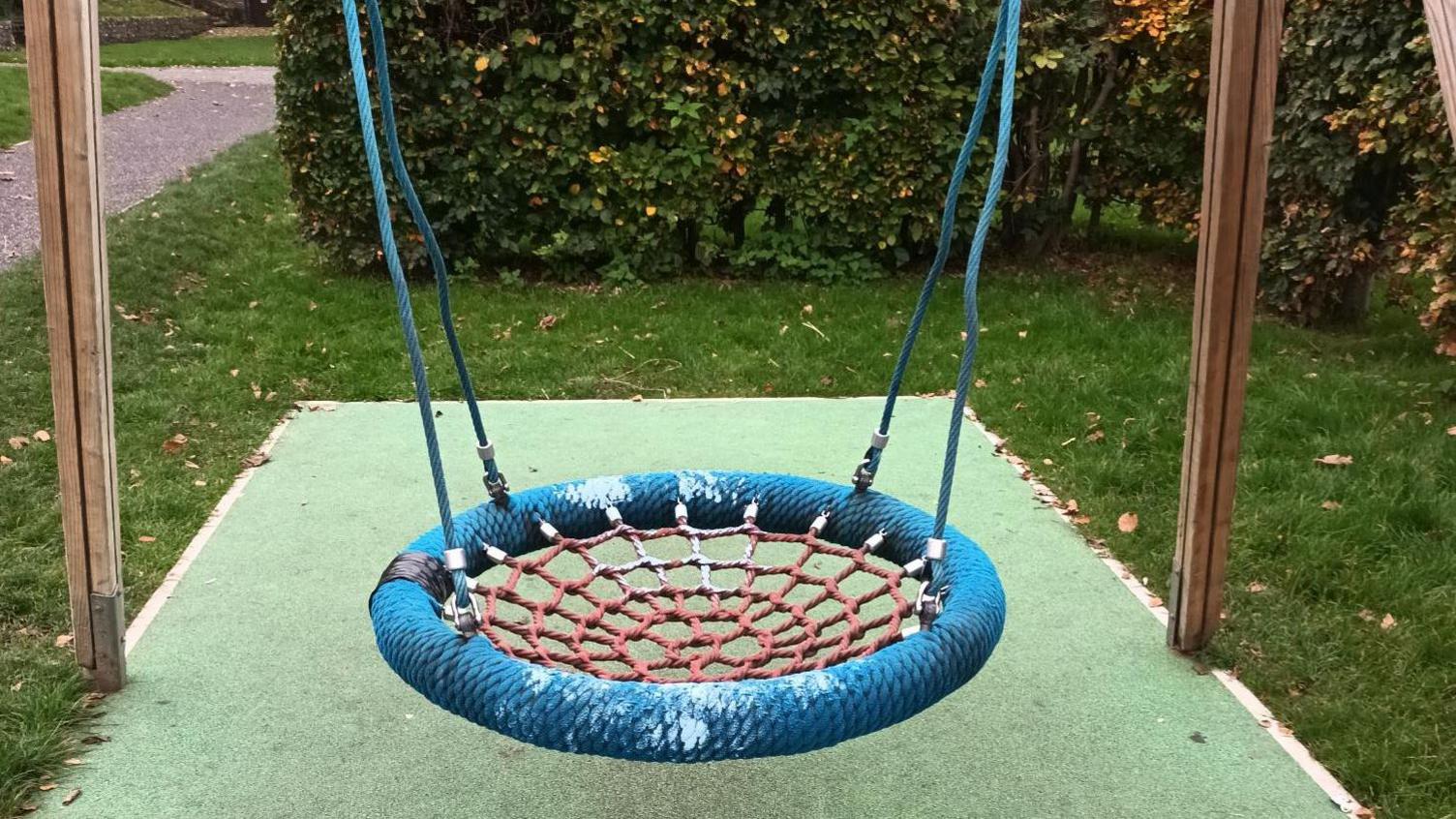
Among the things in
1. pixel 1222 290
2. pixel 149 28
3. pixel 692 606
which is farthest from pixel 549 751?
pixel 149 28

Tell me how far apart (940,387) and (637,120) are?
85.7 inches

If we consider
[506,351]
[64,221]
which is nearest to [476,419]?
[64,221]

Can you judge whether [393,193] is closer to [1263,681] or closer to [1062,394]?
[1062,394]

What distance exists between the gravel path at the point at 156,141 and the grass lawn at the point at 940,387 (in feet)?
1.99

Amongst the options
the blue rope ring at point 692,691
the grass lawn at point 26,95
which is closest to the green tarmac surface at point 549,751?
the blue rope ring at point 692,691

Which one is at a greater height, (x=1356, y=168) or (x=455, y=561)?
(x=1356, y=168)

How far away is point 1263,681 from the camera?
250cm

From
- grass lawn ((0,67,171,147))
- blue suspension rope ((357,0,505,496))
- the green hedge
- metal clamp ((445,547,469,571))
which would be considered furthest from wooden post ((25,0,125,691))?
grass lawn ((0,67,171,147))

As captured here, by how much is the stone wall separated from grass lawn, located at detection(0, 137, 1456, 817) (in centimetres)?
1652

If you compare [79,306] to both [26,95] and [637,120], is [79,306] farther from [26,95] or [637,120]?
[26,95]

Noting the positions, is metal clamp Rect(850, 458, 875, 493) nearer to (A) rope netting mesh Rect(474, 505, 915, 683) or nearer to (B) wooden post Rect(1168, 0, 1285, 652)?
(A) rope netting mesh Rect(474, 505, 915, 683)

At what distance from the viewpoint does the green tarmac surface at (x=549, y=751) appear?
211 cm

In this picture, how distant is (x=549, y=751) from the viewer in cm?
229

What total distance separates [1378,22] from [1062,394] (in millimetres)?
1809
